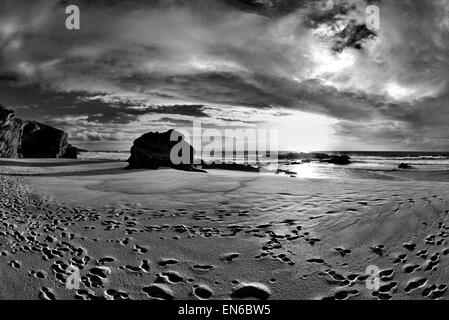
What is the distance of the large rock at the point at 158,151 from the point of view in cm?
1767

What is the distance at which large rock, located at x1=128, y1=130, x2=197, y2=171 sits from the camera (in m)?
17.7

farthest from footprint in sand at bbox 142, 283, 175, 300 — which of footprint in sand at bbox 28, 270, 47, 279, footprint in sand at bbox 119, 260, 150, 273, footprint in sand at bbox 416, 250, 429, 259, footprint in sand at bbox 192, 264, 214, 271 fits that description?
footprint in sand at bbox 416, 250, 429, 259

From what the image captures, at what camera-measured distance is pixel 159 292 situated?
→ 3.80 metres

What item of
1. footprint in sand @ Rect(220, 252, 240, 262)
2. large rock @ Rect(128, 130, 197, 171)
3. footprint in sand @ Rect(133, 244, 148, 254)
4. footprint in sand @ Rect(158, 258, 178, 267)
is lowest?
footprint in sand @ Rect(158, 258, 178, 267)

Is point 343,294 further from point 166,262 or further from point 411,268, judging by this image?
point 166,262

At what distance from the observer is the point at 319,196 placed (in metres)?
8.19

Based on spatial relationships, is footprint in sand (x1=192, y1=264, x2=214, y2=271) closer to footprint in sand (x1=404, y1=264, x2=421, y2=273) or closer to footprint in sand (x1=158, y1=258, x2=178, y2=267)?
footprint in sand (x1=158, y1=258, x2=178, y2=267)

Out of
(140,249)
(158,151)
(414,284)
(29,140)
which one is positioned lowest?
(414,284)

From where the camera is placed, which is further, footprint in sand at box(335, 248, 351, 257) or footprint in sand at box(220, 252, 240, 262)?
footprint in sand at box(335, 248, 351, 257)

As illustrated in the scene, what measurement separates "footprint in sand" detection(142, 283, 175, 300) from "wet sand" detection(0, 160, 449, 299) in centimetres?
1

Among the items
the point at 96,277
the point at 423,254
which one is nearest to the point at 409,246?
the point at 423,254

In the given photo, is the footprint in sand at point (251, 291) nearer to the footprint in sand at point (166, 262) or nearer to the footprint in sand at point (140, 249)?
the footprint in sand at point (166, 262)

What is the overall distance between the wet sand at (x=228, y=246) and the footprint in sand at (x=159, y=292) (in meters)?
0.01

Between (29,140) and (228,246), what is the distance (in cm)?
3485
